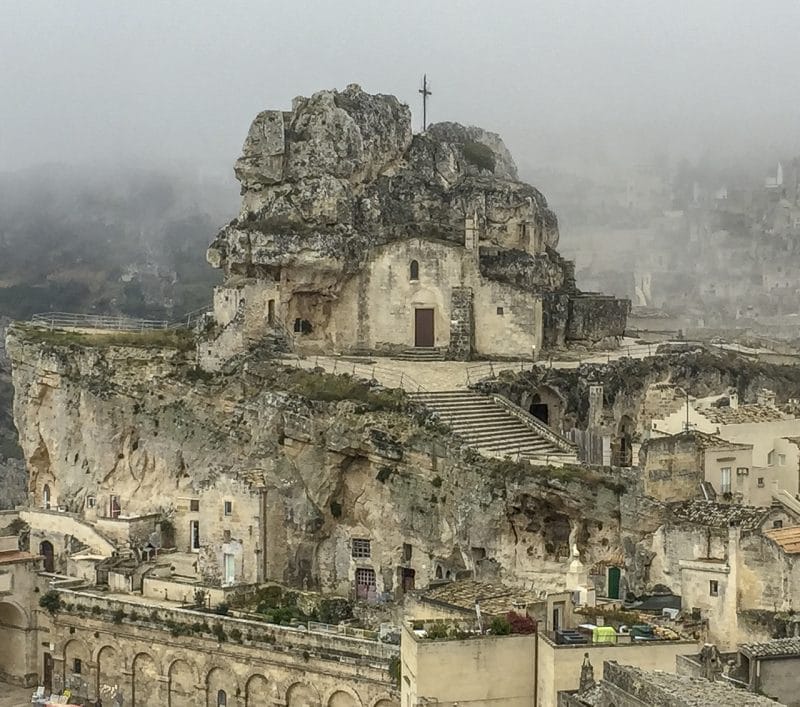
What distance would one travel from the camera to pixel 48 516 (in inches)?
2466

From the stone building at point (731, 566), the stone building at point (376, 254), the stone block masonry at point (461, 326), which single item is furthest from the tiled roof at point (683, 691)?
the stone building at point (376, 254)

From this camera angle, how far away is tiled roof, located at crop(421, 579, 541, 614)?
130 feet

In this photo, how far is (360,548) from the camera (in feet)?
187

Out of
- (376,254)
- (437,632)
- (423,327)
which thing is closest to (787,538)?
(437,632)

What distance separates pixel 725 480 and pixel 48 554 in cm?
2723

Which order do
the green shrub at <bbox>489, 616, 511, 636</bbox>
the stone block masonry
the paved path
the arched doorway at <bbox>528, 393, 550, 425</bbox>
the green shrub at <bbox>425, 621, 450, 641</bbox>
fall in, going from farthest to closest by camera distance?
the stone block masonry < the arched doorway at <bbox>528, 393, 550, 425</bbox> < the paved path < the green shrub at <bbox>489, 616, 511, 636</bbox> < the green shrub at <bbox>425, 621, 450, 641</bbox>

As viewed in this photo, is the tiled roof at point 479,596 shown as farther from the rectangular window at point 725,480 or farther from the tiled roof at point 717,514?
the rectangular window at point 725,480

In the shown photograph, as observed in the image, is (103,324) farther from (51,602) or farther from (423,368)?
(51,602)

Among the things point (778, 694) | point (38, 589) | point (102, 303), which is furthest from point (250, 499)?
point (102, 303)

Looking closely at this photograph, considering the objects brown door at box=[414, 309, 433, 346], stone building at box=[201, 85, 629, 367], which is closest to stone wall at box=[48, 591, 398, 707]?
stone building at box=[201, 85, 629, 367]

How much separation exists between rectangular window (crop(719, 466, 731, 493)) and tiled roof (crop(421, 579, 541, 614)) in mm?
8517

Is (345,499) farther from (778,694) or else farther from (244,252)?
(778,694)

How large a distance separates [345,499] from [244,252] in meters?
13.8

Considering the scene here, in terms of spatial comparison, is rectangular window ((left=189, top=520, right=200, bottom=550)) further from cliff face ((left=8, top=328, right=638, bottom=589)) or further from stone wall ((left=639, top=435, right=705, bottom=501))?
stone wall ((left=639, top=435, right=705, bottom=501))
